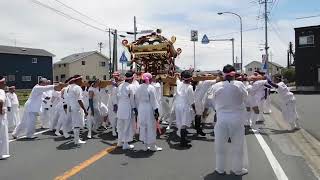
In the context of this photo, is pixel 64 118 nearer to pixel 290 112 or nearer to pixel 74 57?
pixel 290 112

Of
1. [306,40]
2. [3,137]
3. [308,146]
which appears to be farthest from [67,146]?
[306,40]

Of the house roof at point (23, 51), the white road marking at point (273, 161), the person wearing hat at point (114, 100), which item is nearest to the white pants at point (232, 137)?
the white road marking at point (273, 161)

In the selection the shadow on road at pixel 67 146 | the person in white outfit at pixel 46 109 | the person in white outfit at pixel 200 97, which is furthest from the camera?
the person in white outfit at pixel 46 109

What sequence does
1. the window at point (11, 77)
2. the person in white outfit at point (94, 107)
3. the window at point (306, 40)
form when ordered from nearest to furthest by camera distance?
the person in white outfit at point (94, 107) < the window at point (306, 40) < the window at point (11, 77)

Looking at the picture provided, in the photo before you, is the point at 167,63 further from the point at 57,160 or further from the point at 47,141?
the point at 57,160

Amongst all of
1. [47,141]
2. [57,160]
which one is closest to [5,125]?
[57,160]

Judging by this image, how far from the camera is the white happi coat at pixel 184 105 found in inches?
507

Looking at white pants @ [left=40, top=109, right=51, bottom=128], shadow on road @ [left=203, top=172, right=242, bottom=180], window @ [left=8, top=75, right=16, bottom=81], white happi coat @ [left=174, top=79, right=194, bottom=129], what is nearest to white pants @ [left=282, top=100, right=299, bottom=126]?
white happi coat @ [left=174, top=79, right=194, bottom=129]

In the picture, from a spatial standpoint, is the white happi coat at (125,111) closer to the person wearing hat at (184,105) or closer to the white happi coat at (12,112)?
the person wearing hat at (184,105)

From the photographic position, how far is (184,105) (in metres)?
13.0

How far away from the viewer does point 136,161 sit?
10766 mm

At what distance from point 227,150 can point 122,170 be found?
6.94ft

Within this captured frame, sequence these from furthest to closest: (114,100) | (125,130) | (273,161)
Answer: (114,100)
(125,130)
(273,161)

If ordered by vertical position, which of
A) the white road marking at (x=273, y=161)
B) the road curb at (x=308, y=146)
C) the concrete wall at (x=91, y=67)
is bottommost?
the road curb at (x=308, y=146)
